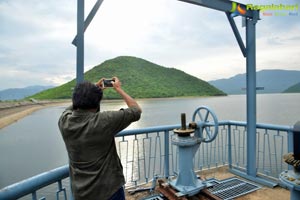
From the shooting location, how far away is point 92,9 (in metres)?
1.96

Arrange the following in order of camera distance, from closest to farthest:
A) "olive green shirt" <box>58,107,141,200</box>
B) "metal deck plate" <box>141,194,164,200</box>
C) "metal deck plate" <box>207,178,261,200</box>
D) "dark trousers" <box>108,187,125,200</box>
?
"olive green shirt" <box>58,107,141,200</box> → "dark trousers" <box>108,187,125,200</box> → "metal deck plate" <box>141,194,164,200</box> → "metal deck plate" <box>207,178,261,200</box>

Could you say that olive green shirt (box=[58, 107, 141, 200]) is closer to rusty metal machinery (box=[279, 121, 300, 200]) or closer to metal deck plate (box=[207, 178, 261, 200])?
rusty metal machinery (box=[279, 121, 300, 200])

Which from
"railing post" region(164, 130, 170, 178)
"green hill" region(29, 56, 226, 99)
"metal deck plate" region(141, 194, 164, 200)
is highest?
"green hill" region(29, 56, 226, 99)

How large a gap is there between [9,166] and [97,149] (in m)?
10.6

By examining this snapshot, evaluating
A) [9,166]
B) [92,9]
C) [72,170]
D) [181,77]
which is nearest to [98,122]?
[72,170]

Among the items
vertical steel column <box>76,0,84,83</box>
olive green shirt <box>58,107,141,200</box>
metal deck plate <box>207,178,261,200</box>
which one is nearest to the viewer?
olive green shirt <box>58,107,141,200</box>

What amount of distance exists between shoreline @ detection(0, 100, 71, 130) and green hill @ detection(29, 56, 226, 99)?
135 inches

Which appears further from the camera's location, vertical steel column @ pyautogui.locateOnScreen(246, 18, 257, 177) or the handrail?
vertical steel column @ pyautogui.locateOnScreen(246, 18, 257, 177)

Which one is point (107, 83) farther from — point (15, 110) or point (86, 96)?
point (15, 110)

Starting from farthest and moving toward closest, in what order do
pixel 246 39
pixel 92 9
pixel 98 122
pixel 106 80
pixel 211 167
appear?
pixel 211 167 < pixel 246 39 < pixel 92 9 < pixel 106 80 < pixel 98 122

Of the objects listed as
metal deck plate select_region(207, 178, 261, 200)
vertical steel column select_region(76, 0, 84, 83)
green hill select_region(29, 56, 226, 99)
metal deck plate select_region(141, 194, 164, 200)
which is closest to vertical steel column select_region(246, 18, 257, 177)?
metal deck plate select_region(207, 178, 261, 200)

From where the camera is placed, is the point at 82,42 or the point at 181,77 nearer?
the point at 82,42

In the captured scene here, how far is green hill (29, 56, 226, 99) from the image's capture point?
33350 millimetres

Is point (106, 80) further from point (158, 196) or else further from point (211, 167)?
point (211, 167)
